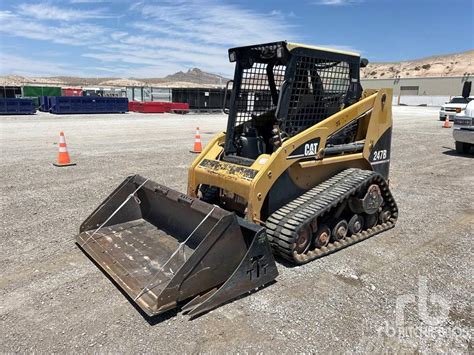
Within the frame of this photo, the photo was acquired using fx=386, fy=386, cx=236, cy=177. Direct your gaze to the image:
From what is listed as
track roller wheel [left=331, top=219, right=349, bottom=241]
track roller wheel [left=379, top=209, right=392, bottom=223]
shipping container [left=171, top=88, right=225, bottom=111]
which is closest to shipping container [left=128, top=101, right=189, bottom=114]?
shipping container [left=171, top=88, right=225, bottom=111]

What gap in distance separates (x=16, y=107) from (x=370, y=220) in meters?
25.3

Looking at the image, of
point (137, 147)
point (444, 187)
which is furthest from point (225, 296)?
point (137, 147)

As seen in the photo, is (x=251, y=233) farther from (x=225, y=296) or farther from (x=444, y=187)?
(x=444, y=187)

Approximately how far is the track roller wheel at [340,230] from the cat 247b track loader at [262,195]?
0.05ft

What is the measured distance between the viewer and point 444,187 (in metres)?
7.74

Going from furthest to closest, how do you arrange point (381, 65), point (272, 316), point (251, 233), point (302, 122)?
1. point (381, 65)
2. point (302, 122)
3. point (251, 233)
4. point (272, 316)

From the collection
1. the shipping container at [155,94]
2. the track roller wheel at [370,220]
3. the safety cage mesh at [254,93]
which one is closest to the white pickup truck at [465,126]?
the track roller wheel at [370,220]

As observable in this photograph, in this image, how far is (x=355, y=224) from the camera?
4820 millimetres

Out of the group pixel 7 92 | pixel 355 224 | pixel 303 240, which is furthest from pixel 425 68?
pixel 303 240

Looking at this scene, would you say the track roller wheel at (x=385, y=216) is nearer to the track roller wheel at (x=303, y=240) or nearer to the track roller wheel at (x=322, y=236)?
the track roller wheel at (x=322, y=236)

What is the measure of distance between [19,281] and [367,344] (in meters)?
3.24

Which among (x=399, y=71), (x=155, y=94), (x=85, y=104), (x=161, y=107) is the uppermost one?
(x=399, y=71)

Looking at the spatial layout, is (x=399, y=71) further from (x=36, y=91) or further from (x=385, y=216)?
(x=385, y=216)

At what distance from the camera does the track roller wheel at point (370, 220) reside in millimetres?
5044
